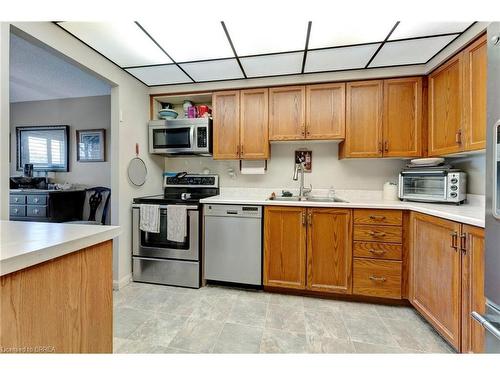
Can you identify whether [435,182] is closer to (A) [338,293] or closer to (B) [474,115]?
(B) [474,115]

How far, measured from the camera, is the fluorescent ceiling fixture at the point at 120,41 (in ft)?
5.04

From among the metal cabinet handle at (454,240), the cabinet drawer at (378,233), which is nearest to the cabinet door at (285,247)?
the cabinet drawer at (378,233)

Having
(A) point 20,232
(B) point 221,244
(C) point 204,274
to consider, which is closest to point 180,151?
(B) point 221,244

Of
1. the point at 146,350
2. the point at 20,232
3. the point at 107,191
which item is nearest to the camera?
the point at 20,232

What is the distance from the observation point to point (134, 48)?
1793 mm

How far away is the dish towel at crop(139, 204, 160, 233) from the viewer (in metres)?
2.20

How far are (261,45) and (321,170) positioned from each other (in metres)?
1.49

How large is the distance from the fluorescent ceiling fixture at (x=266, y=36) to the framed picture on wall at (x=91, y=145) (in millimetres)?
2555

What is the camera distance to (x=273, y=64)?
2033 millimetres

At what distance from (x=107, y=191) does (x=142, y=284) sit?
157cm

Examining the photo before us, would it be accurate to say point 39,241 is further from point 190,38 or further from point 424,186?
point 424,186

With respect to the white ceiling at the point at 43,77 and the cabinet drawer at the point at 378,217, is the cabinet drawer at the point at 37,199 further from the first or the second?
the cabinet drawer at the point at 378,217
